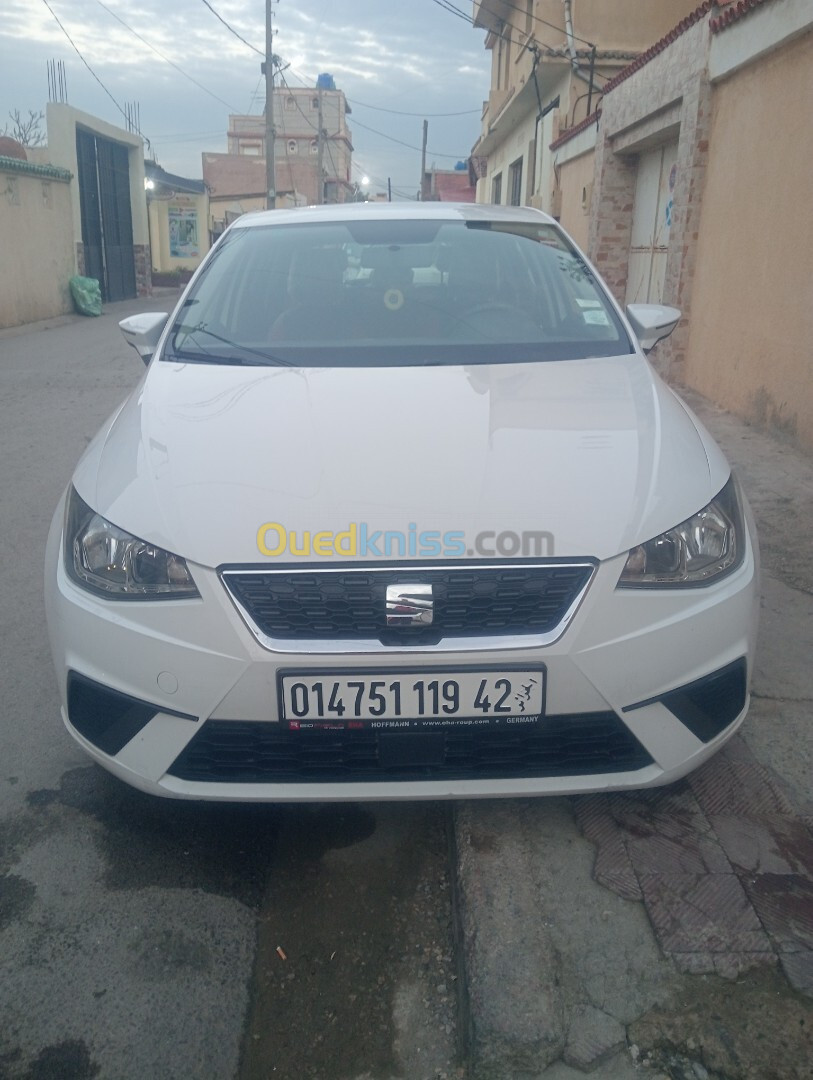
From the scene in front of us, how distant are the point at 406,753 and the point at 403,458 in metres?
0.68

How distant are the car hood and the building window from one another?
70.8ft

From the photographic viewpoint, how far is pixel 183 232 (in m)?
34.5

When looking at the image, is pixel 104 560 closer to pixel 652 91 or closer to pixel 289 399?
pixel 289 399

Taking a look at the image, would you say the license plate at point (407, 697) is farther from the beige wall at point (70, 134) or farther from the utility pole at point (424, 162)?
the utility pole at point (424, 162)

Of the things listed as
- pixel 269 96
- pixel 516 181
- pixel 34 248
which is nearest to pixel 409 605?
pixel 34 248

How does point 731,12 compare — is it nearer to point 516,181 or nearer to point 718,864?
point 718,864

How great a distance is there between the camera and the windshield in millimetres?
3098

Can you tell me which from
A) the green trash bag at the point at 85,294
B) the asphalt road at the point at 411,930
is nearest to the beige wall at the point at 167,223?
the green trash bag at the point at 85,294

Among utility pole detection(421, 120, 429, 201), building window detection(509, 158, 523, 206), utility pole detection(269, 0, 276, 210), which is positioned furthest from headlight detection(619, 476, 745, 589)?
utility pole detection(421, 120, 429, 201)

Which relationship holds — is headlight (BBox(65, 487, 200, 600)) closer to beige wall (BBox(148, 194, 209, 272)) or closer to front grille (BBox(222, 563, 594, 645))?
front grille (BBox(222, 563, 594, 645))

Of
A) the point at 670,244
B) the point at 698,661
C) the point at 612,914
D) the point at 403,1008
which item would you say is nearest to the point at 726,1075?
the point at 612,914

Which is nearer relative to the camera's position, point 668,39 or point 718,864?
point 718,864

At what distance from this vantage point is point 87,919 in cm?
218

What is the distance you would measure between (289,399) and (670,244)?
25.3ft
